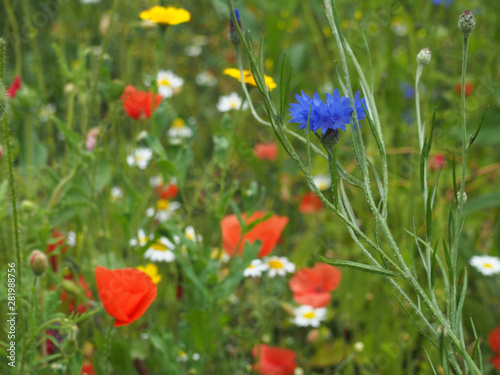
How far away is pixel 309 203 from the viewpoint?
4.33 feet

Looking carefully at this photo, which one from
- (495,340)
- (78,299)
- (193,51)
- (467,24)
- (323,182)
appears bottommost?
(495,340)

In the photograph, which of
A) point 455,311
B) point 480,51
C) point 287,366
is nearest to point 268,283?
point 287,366

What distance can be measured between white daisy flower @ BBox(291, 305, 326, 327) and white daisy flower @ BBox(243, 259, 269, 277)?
0.35ft

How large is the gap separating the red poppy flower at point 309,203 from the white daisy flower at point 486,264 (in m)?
0.37

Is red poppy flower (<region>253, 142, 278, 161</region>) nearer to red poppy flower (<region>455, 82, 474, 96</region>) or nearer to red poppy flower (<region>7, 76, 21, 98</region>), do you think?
red poppy flower (<region>455, 82, 474, 96</region>)

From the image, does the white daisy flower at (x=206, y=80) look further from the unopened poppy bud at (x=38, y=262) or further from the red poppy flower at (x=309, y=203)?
the unopened poppy bud at (x=38, y=262)

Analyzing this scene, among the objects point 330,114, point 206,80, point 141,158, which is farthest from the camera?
point 206,80

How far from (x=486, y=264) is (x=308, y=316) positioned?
318 mm

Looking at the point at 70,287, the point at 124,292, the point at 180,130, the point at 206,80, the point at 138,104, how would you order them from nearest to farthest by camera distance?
the point at 124,292 < the point at 70,287 < the point at 138,104 < the point at 180,130 < the point at 206,80

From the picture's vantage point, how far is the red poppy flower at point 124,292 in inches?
24.3

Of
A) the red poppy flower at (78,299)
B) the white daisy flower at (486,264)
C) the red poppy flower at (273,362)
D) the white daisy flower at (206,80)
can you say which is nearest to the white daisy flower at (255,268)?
the red poppy flower at (273,362)

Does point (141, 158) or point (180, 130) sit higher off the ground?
point (180, 130)

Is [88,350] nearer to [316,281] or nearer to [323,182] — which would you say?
[316,281]

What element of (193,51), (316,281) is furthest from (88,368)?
(193,51)
